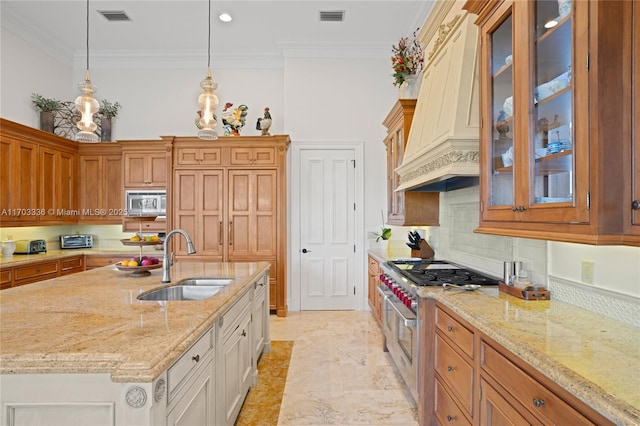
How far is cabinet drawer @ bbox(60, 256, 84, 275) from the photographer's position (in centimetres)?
461

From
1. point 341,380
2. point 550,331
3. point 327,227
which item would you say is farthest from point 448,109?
point 327,227

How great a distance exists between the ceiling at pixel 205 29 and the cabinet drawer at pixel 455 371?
387 cm

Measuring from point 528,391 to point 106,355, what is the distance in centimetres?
145

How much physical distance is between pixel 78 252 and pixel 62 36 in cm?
299

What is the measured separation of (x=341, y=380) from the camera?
303 centimetres

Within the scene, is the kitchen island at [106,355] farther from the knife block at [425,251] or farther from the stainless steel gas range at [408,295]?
the knife block at [425,251]

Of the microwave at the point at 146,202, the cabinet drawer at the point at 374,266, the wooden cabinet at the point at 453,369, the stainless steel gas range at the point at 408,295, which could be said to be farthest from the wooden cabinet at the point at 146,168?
the wooden cabinet at the point at 453,369

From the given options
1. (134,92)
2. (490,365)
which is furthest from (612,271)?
(134,92)

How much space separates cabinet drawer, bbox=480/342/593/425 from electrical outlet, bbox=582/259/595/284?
24.9 inches

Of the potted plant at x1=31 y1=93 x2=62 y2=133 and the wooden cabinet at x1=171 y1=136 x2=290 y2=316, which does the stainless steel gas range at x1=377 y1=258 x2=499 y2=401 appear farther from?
the potted plant at x1=31 y1=93 x2=62 y2=133

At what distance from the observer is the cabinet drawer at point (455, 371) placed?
1.77m

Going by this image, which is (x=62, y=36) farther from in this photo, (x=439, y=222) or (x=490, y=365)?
(x=490, y=365)

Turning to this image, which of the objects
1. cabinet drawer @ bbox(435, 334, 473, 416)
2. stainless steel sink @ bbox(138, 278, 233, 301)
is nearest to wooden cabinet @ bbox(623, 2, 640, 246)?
cabinet drawer @ bbox(435, 334, 473, 416)

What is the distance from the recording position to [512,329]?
146 cm
